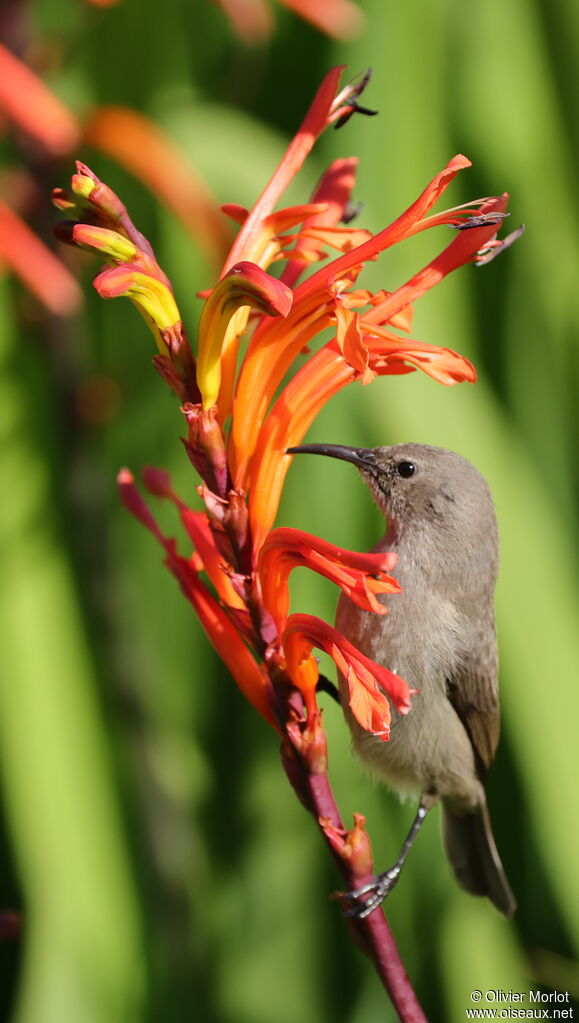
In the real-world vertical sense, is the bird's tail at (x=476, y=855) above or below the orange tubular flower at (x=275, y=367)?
below

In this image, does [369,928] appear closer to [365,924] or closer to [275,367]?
[365,924]

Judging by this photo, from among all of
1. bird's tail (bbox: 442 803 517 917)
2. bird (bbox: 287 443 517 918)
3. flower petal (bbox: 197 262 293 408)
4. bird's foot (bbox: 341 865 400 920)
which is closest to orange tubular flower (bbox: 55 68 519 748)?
flower petal (bbox: 197 262 293 408)

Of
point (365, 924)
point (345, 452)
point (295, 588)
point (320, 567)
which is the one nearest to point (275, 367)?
point (320, 567)

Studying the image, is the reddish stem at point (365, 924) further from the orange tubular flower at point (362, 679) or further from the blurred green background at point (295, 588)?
the blurred green background at point (295, 588)

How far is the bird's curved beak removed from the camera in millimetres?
903

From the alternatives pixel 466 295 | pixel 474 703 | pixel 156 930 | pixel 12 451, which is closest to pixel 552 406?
pixel 466 295

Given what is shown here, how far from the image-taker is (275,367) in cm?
76

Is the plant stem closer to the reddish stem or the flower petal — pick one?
the reddish stem

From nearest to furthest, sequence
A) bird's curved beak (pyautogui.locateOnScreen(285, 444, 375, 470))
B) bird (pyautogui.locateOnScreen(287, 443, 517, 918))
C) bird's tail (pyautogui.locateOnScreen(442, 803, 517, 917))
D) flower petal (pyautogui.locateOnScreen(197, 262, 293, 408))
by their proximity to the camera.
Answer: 1. flower petal (pyautogui.locateOnScreen(197, 262, 293, 408))
2. bird's curved beak (pyautogui.locateOnScreen(285, 444, 375, 470))
3. bird (pyautogui.locateOnScreen(287, 443, 517, 918))
4. bird's tail (pyautogui.locateOnScreen(442, 803, 517, 917))

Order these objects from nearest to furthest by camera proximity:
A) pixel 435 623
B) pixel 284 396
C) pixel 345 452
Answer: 1. pixel 284 396
2. pixel 345 452
3. pixel 435 623

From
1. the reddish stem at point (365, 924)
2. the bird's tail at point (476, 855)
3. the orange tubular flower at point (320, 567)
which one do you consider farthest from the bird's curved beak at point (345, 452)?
the bird's tail at point (476, 855)

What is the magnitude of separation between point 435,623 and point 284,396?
441 millimetres

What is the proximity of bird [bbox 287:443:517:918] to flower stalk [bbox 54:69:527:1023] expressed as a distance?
298 millimetres

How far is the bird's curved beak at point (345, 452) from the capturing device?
2.96 feet
